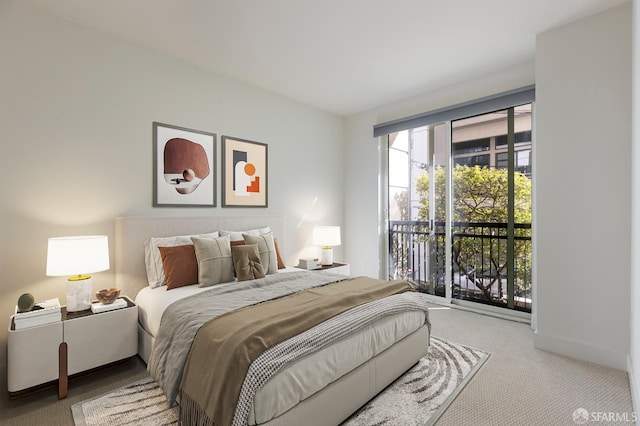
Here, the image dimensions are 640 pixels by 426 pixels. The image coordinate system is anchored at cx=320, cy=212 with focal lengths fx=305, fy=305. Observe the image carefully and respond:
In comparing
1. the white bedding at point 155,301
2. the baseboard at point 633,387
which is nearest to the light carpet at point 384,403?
the white bedding at point 155,301

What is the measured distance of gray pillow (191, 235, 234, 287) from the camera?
2.58m

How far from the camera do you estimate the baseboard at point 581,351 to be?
2.33 m

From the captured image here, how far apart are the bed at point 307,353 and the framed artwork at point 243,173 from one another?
0.41 meters

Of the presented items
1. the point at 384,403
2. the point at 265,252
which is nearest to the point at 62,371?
the point at 265,252

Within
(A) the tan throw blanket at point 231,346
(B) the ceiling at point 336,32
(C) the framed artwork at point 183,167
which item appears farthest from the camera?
(C) the framed artwork at point 183,167

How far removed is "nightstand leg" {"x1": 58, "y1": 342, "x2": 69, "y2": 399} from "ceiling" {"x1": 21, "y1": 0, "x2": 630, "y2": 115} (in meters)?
2.47

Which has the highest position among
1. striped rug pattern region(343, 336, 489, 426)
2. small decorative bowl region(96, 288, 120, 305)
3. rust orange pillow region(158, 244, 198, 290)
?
rust orange pillow region(158, 244, 198, 290)

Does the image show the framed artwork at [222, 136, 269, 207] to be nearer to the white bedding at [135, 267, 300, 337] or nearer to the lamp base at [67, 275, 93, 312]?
the white bedding at [135, 267, 300, 337]

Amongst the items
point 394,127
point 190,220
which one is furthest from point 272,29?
point 394,127

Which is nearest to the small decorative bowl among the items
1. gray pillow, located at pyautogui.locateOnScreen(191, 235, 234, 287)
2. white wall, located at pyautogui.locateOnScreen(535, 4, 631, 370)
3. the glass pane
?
gray pillow, located at pyautogui.locateOnScreen(191, 235, 234, 287)

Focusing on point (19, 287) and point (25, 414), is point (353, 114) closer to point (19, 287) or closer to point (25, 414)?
point (19, 287)

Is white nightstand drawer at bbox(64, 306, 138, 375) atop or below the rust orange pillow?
below

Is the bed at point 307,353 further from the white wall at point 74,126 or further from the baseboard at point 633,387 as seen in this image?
the baseboard at point 633,387

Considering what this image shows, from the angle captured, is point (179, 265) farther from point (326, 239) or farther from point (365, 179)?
point (365, 179)
